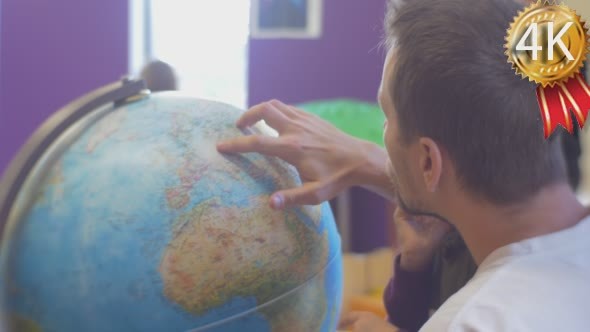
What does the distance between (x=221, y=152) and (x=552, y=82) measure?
503mm

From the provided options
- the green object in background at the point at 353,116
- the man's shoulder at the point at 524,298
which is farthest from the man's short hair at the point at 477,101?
the green object in background at the point at 353,116

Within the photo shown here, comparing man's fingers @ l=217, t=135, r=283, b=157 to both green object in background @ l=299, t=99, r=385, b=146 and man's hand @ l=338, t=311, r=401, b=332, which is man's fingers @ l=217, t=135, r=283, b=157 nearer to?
man's hand @ l=338, t=311, r=401, b=332

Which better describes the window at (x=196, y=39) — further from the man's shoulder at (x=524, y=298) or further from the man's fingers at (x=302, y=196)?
the man's shoulder at (x=524, y=298)

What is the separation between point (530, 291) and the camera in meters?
1.06

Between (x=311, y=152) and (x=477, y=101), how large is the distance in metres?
0.32

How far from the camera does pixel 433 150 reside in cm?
118

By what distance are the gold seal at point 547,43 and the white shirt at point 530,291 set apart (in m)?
0.23

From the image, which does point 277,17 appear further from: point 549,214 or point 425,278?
point 549,214

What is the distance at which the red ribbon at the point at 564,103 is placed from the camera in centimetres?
116

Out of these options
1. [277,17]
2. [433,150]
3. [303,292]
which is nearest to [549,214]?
[433,150]

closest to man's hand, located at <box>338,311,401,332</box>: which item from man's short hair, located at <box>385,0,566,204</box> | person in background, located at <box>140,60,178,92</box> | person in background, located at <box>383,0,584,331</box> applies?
person in background, located at <box>383,0,584,331</box>

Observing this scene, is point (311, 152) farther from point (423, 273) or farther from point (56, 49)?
point (56, 49)

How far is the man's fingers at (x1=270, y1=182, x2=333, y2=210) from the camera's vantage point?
47.8 inches

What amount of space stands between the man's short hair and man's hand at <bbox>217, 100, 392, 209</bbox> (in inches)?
8.0
